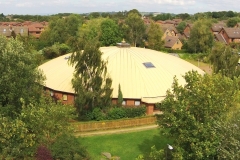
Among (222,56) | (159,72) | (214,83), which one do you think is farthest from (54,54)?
(214,83)

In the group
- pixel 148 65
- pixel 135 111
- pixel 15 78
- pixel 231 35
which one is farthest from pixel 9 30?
pixel 15 78

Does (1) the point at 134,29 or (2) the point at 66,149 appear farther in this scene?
(1) the point at 134,29

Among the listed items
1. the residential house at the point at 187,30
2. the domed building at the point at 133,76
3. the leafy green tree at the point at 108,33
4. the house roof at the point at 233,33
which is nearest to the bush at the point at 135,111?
the domed building at the point at 133,76

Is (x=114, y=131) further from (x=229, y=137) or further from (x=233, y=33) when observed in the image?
(x=233, y=33)

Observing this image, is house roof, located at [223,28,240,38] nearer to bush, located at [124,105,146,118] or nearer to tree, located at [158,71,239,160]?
bush, located at [124,105,146,118]

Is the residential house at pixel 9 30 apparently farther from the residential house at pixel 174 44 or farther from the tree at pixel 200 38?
the tree at pixel 200 38

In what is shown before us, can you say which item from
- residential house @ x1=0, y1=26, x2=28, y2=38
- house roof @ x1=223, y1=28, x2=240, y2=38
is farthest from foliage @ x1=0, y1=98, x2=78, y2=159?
house roof @ x1=223, y1=28, x2=240, y2=38
